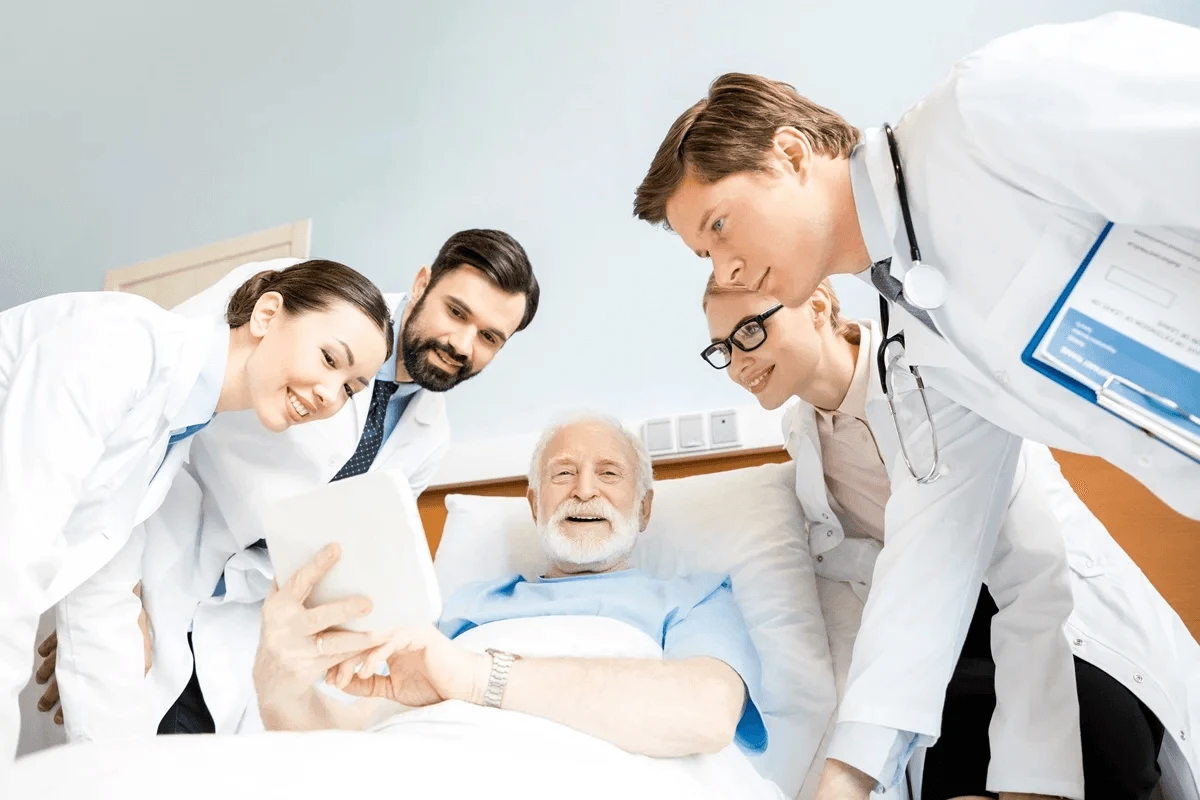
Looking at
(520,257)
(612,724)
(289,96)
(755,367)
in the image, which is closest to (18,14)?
(289,96)

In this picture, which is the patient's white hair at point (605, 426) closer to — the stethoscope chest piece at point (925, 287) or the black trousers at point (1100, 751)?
the black trousers at point (1100, 751)

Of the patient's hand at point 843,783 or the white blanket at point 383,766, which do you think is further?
the patient's hand at point 843,783

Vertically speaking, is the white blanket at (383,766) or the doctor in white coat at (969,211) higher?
the doctor in white coat at (969,211)

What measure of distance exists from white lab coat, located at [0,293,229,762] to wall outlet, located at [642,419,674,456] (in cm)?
90

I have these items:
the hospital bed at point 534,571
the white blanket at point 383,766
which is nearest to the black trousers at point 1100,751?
the hospital bed at point 534,571

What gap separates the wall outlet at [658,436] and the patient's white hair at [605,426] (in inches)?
8.6

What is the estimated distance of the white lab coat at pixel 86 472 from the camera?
1166 mm

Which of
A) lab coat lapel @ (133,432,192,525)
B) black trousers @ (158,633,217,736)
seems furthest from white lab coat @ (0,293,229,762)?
black trousers @ (158,633,217,736)

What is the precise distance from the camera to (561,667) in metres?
1.23

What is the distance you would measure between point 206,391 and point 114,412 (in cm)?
22

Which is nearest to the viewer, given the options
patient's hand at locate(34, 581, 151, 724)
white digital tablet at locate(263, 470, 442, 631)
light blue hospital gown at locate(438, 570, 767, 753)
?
white digital tablet at locate(263, 470, 442, 631)

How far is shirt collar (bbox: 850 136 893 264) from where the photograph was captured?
45.2 inches

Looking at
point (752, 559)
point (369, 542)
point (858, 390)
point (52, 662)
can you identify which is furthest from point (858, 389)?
point (52, 662)

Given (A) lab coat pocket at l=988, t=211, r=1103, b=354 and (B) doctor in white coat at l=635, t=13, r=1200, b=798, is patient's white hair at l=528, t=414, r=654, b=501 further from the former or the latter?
(A) lab coat pocket at l=988, t=211, r=1103, b=354
